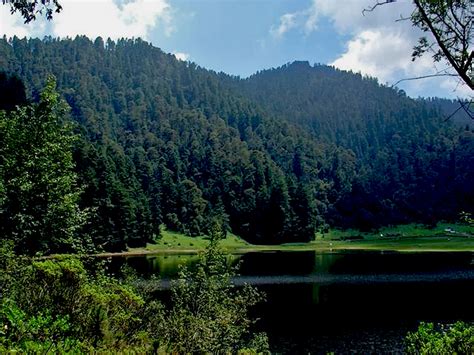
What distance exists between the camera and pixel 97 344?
1731 cm

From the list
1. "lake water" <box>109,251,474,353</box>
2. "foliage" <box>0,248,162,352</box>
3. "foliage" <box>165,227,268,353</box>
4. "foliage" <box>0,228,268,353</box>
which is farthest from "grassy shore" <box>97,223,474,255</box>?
"foliage" <box>0,248,162,352</box>

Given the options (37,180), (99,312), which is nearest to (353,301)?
(37,180)

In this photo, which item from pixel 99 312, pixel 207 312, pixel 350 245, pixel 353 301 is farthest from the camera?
pixel 350 245

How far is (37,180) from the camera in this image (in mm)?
24562

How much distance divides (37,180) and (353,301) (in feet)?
152

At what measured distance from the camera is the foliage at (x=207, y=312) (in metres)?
23.2

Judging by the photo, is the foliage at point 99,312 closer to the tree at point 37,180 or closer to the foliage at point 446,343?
the tree at point 37,180

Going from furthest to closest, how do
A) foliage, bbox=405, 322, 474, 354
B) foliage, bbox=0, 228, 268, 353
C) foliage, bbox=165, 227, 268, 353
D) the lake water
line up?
the lake water → foliage, bbox=165, 227, 268, 353 → foliage, bbox=405, 322, 474, 354 → foliage, bbox=0, 228, 268, 353

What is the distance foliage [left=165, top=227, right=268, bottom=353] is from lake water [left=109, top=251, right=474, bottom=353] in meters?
6.01

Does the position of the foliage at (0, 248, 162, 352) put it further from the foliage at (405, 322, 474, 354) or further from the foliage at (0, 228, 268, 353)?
the foliage at (405, 322, 474, 354)

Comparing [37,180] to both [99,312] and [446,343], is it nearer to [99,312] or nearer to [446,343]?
[99,312]

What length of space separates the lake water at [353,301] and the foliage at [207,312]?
237 inches

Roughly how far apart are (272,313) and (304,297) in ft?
36.0

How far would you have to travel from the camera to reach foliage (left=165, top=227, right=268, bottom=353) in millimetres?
23234
